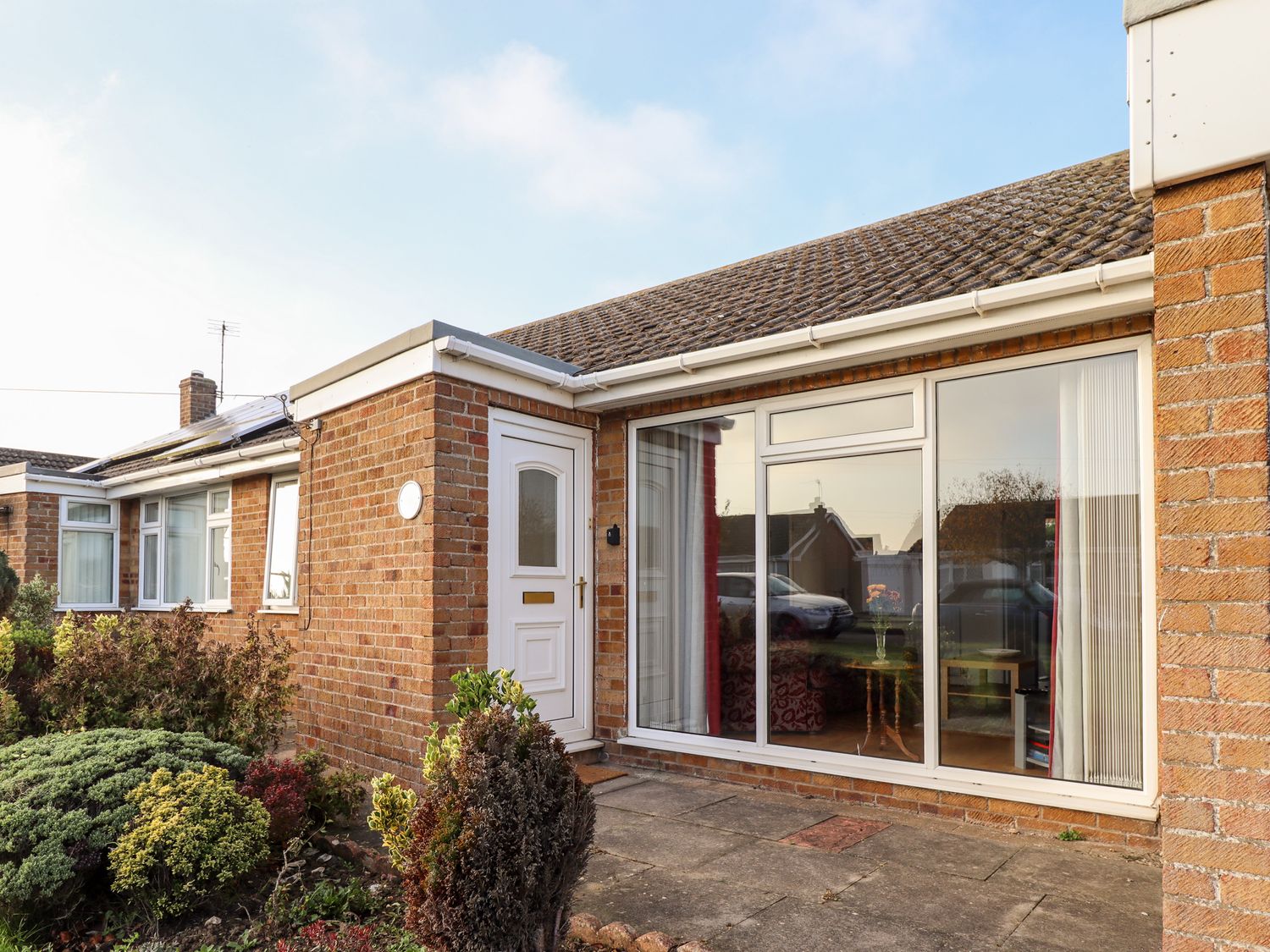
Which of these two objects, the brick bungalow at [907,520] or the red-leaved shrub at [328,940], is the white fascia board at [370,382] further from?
the red-leaved shrub at [328,940]

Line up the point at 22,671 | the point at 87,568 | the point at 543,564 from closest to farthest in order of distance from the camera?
1. the point at 543,564
2. the point at 22,671
3. the point at 87,568

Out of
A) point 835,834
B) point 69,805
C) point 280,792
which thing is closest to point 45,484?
point 69,805

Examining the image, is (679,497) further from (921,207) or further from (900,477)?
(921,207)

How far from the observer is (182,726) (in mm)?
5344

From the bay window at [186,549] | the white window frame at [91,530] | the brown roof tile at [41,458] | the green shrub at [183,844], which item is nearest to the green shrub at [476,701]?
the green shrub at [183,844]

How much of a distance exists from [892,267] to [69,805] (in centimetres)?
617

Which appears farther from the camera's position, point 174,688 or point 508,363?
point 508,363

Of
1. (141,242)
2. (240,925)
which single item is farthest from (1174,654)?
(141,242)

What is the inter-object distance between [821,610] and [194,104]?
7770mm

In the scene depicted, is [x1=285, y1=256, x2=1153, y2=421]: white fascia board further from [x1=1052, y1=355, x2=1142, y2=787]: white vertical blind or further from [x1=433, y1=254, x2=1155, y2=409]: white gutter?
[x1=1052, y1=355, x2=1142, y2=787]: white vertical blind

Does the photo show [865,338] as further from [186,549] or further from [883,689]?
[186,549]

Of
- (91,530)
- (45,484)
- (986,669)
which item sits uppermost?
(45,484)

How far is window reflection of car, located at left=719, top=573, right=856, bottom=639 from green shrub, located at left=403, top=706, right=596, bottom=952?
2.80 m

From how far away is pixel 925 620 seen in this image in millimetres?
5062
